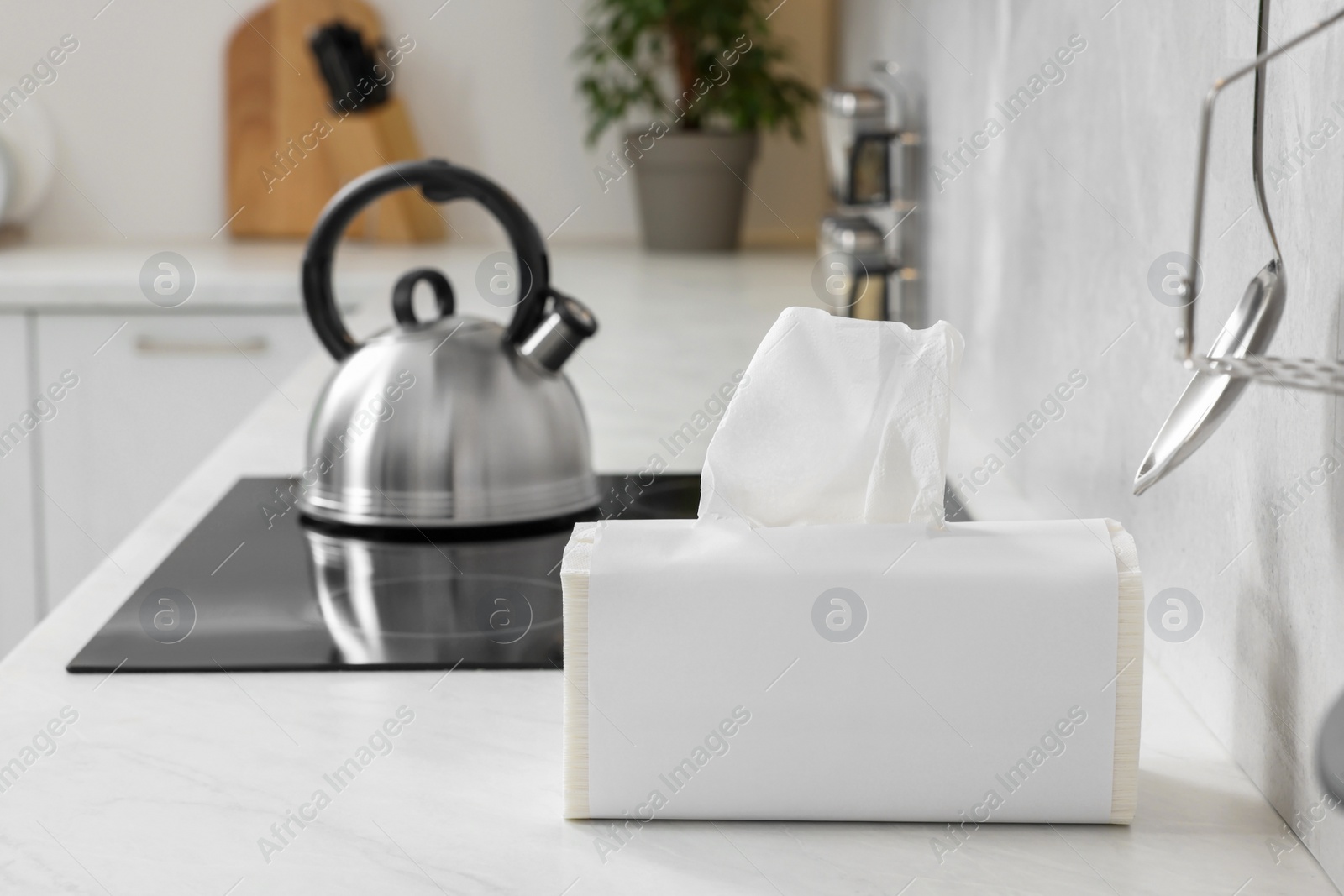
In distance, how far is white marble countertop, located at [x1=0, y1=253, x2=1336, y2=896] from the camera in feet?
1.59

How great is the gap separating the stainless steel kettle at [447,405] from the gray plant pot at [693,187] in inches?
58.2

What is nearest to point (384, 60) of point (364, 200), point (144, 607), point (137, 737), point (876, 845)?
point (364, 200)

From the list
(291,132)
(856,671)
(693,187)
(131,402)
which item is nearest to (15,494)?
(131,402)

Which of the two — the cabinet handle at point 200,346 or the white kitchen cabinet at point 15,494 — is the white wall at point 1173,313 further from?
the white kitchen cabinet at point 15,494

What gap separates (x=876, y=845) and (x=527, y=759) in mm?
165

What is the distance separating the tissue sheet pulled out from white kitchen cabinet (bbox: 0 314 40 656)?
5.49 feet

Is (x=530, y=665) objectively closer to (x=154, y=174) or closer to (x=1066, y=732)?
(x=1066, y=732)

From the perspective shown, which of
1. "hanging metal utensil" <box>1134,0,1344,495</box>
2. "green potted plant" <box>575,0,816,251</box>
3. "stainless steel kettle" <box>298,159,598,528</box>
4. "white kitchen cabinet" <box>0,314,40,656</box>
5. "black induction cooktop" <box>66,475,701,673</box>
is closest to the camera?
"hanging metal utensil" <box>1134,0,1344,495</box>

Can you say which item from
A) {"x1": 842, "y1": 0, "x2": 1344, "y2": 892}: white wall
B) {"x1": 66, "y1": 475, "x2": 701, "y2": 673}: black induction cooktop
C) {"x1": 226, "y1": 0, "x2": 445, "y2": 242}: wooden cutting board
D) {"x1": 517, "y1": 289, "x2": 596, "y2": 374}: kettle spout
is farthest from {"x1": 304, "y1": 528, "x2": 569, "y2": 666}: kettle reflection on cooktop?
{"x1": 226, "y1": 0, "x2": 445, "y2": 242}: wooden cutting board

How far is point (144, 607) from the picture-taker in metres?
0.79

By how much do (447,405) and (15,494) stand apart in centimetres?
129

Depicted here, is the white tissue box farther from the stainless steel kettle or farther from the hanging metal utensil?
the stainless steel kettle

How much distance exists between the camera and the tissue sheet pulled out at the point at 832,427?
54cm

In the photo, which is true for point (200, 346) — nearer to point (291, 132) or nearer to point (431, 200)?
point (291, 132)
